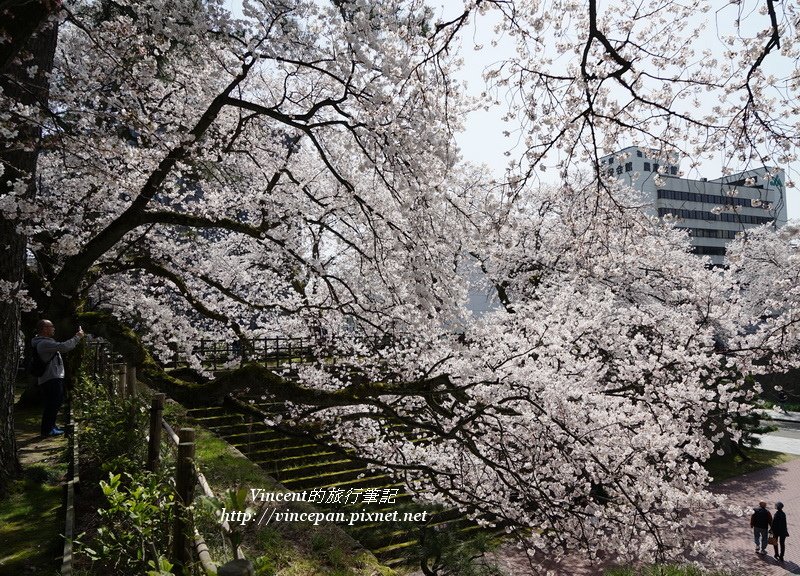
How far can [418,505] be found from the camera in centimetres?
857

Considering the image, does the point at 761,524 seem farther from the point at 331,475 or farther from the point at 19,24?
the point at 19,24

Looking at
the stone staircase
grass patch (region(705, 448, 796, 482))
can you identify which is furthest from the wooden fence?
grass patch (region(705, 448, 796, 482))

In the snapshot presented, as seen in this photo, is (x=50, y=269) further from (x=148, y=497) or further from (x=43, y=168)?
(x=148, y=497)

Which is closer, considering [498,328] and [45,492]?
[45,492]

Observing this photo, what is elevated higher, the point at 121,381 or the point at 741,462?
the point at 121,381

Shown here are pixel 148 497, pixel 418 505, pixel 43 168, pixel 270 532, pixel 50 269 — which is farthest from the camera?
pixel 43 168

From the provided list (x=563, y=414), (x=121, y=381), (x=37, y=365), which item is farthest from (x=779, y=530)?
(x=37, y=365)

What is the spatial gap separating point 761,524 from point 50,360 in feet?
46.0

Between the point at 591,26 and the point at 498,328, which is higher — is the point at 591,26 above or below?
above

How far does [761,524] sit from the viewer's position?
10.9 metres

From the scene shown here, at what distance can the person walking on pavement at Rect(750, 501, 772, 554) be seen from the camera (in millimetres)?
10891

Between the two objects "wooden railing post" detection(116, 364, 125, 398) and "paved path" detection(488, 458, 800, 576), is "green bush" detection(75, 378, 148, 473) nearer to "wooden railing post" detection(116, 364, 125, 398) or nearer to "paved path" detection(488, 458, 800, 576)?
"wooden railing post" detection(116, 364, 125, 398)

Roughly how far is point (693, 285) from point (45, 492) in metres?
15.3

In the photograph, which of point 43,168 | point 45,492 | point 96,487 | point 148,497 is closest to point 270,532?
point 96,487
